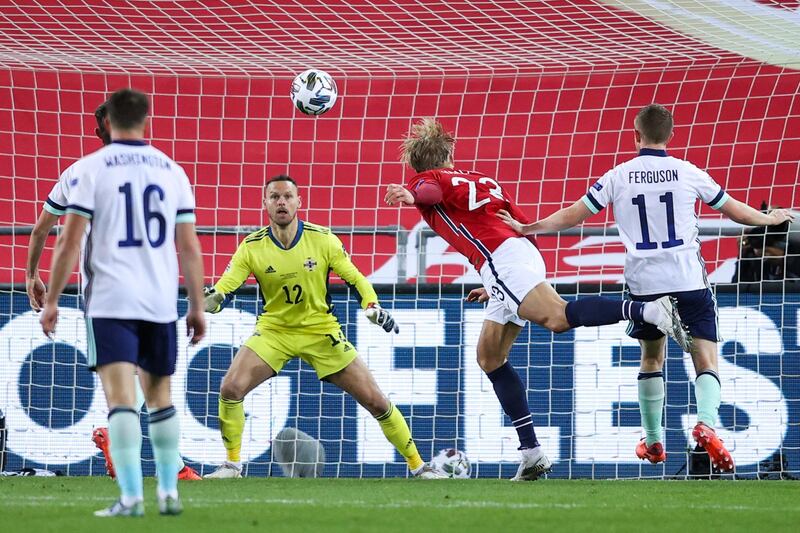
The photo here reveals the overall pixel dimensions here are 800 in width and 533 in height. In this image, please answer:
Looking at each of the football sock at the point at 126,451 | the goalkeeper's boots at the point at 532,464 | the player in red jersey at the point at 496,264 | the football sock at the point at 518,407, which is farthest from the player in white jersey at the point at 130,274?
the goalkeeper's boots at the point at 532,464

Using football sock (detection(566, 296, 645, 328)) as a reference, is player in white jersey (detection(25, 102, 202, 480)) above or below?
above

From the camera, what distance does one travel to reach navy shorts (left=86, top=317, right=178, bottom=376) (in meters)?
5.16

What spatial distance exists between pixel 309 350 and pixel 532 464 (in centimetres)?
156

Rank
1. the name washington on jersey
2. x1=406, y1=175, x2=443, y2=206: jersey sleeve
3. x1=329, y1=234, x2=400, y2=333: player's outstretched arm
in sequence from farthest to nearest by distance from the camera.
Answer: x1=329, y1=234, x2=400, y2=333: player's outstretched arm, x1=406, y1=175, x2=443, y2=206: jersey sleeve, the name washington on jersey

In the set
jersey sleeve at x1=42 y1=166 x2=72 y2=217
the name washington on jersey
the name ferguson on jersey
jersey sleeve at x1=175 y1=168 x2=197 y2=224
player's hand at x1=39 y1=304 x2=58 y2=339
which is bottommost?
player's hand at x1=39 y1=304 x2=58 y2=339

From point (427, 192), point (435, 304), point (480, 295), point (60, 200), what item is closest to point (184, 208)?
point (60, 200)

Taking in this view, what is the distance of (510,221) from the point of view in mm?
7816

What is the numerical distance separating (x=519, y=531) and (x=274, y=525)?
0.93 metres

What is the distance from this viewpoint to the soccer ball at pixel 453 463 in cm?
891

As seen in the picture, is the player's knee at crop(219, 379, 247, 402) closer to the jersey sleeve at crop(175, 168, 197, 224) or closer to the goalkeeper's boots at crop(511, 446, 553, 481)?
the goalkeeper's boots at crop(511, 446, 553, 481)

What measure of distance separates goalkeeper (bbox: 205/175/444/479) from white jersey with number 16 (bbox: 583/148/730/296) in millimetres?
1735

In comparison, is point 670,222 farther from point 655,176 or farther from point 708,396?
point 708,396

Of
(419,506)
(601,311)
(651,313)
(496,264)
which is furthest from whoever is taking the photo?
(496,264)

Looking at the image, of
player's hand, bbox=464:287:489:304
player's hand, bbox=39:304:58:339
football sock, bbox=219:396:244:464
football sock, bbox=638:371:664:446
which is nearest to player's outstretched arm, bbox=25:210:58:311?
football sock, bbox=219:396:244:464
